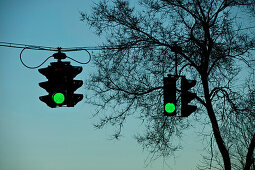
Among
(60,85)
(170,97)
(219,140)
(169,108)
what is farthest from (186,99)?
(219,140)

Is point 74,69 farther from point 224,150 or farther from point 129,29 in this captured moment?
point 224,150

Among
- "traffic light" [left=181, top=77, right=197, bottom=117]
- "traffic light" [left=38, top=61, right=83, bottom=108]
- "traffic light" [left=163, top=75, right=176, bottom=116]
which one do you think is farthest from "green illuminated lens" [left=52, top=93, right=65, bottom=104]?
"traffic light" [left=181, top=77, right=197, bottom=117]

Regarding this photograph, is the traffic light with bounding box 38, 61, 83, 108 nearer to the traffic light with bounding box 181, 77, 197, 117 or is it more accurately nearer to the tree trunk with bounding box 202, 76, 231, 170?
the traffic light with bounding box 181, 77, 197, 117

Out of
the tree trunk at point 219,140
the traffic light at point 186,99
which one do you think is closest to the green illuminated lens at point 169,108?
the traffic light at point 186,99

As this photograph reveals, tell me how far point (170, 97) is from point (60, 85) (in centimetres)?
226

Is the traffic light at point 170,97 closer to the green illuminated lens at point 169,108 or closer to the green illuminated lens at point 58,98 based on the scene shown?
the green illuminated lens at point 169,108

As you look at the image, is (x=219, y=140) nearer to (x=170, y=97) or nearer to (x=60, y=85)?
(x=170, y=97)

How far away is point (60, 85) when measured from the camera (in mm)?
6414

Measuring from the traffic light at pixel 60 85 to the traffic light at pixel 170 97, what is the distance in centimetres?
177

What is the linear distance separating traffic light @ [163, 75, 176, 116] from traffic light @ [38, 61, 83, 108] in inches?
69.7

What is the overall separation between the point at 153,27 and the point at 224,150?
4.86 metres

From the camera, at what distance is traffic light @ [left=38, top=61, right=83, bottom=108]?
6336mm

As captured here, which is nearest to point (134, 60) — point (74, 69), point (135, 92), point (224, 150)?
point (135, 92)

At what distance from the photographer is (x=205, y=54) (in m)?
12.1
